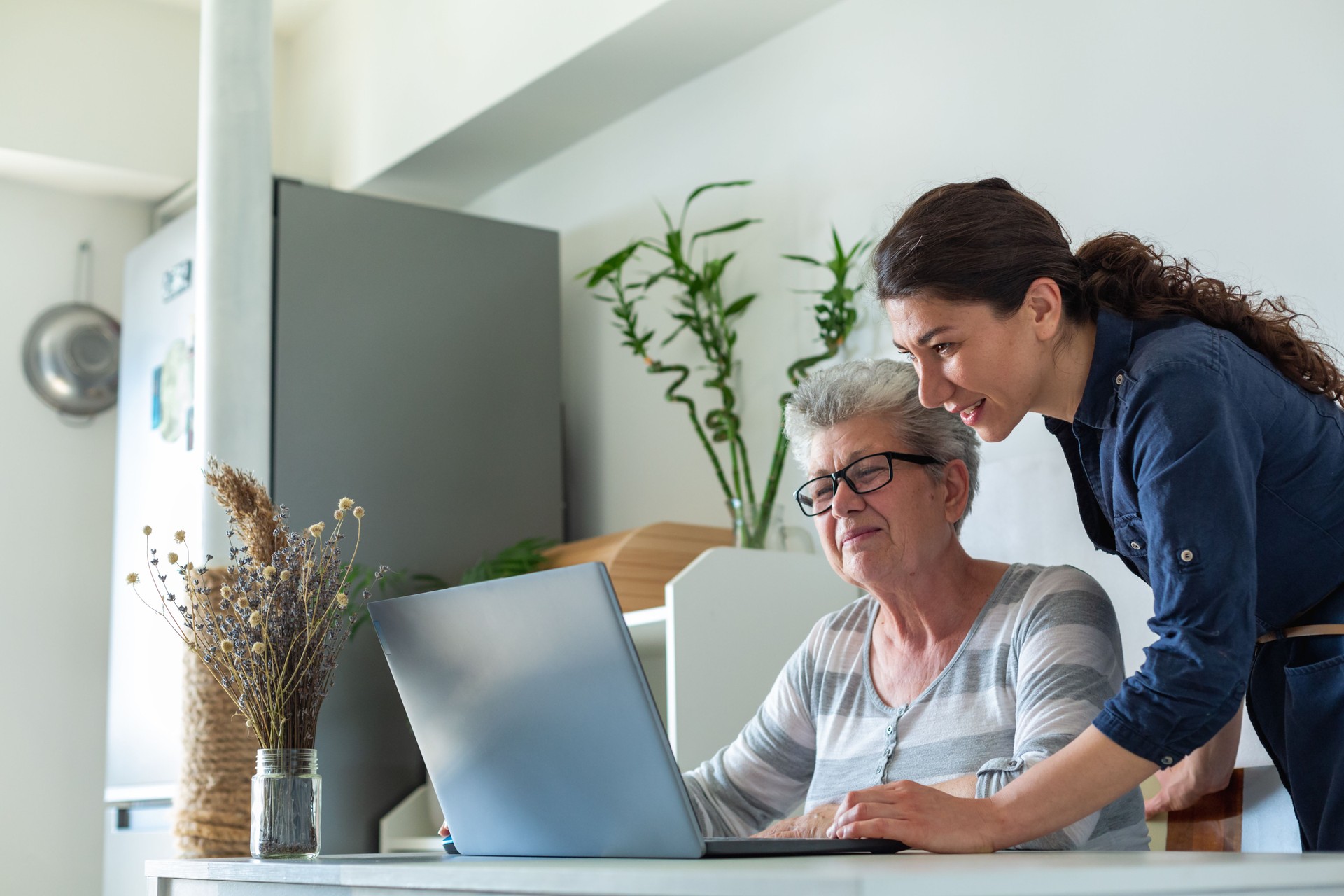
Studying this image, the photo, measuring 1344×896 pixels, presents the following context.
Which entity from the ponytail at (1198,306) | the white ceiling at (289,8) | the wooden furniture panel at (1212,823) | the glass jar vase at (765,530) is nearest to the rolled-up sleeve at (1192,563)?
the ponytail at (1198,306)

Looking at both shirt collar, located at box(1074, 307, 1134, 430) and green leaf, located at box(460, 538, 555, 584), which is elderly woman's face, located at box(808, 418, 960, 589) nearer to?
shirt collar, located at box(1074, 307, 1134, 430)

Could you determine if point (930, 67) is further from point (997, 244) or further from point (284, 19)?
point (284, 19)

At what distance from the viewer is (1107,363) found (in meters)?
1.18

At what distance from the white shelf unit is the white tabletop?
3.86 ft

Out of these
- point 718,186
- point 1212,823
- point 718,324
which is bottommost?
point 1212,823

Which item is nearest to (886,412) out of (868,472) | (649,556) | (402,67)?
(868,472)

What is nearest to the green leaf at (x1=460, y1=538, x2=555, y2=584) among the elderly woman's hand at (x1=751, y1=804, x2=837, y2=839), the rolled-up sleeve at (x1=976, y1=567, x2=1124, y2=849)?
the elderly woman's hand at (x1=751, y1=804, x2=837, y2=839)

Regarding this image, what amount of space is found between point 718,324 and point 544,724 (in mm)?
1785

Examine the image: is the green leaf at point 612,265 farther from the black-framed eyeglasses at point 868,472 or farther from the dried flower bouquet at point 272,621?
the dried flower bouquet at point 272,621

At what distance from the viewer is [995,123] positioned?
218cm

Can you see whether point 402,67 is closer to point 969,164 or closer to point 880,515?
point 969,164

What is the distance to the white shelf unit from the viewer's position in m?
2.16

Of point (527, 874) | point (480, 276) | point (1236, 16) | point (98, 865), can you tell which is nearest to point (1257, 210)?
point (1236, 16)

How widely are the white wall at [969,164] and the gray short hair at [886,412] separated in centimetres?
36
